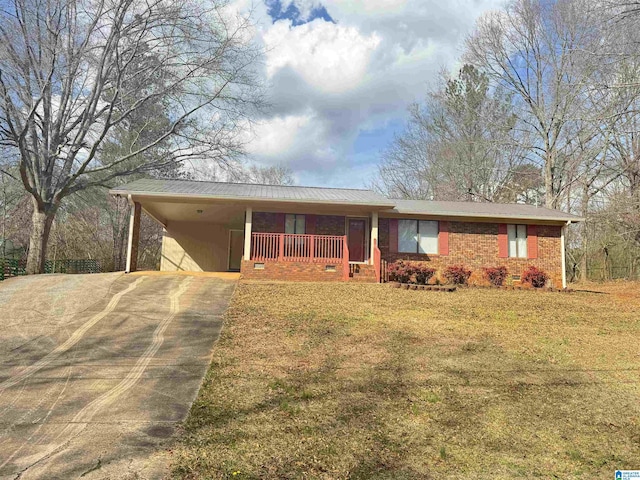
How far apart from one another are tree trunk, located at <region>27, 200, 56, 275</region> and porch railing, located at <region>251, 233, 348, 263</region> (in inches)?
311

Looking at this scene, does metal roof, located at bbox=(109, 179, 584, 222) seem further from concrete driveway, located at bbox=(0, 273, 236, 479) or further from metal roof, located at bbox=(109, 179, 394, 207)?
concrete driveway, located at bbox=(0, 273, 236, 479)

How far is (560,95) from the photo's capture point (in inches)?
862

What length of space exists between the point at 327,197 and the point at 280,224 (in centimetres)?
192

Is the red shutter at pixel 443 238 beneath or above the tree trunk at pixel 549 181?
beneath

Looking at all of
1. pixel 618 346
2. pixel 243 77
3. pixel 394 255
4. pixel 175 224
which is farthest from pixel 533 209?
pixel 175 224

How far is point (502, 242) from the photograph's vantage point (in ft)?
51.4

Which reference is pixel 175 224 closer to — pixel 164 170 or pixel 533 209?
pixel 164 170

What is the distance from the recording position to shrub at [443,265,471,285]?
14102 millimetres

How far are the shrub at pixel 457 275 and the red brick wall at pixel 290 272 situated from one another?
3754mm

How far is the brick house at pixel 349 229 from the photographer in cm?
1346

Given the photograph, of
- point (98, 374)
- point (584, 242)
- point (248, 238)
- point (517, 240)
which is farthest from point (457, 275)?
point (584, 242)

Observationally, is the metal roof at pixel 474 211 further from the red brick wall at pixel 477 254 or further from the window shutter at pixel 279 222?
the window shutter at pixel 279 222

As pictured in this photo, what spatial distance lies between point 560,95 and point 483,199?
686cm

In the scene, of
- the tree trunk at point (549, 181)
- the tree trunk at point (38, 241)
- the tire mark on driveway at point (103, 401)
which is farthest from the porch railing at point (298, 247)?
the tree trunk at point (549, 181)
